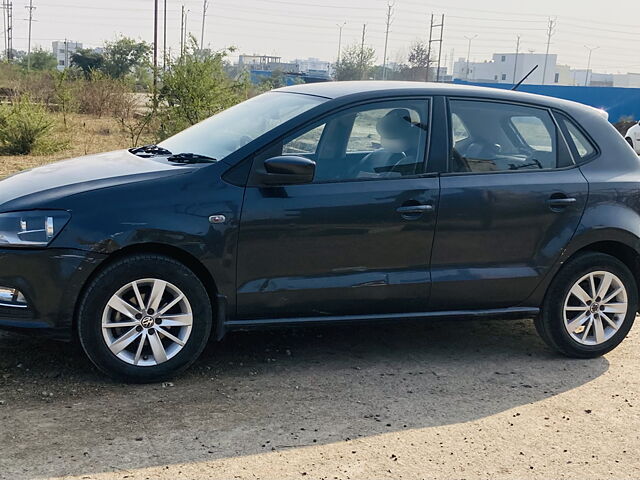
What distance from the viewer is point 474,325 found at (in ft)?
21.2

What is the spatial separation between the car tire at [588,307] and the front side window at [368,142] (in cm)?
140

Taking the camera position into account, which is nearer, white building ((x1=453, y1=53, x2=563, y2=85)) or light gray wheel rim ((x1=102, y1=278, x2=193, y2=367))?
light gray wheel rim ((x1=102, y1=278, x2=193, y2=367))

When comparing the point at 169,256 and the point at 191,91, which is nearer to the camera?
the point at 169,256

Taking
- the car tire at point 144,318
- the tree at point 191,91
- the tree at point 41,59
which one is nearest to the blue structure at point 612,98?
the tree at point 191,91

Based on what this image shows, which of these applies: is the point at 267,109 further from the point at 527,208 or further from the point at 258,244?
the point at 527,208

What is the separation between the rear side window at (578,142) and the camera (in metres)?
5.61

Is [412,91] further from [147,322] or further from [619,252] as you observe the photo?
[147,322]

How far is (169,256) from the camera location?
4656 mm

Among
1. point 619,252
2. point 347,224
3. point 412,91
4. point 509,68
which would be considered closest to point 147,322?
point 347,224

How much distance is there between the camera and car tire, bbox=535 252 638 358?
18.2ft

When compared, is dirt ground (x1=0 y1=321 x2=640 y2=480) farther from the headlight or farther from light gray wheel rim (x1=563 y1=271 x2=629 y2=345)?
the headlight

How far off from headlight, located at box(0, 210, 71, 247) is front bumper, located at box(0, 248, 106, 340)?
0.05 metres

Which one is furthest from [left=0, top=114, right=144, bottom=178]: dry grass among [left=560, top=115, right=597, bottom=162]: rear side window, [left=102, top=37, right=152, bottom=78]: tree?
[left=102, top=37, right=152, bottom=78]: tree

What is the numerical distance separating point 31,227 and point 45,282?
0.32 meters
